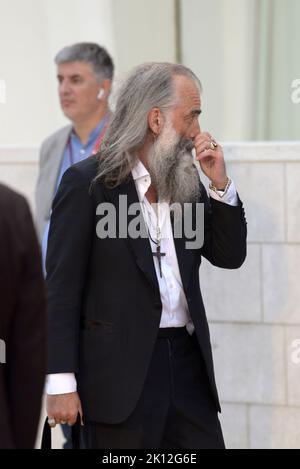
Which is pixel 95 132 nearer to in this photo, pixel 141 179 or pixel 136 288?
pixel 141 179

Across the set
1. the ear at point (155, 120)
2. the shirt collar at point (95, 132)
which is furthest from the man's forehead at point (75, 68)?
the ear at point (155, 120)

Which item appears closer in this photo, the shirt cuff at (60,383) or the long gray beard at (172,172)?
the shirt cuff at (60,383)

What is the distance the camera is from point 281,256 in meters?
5.92

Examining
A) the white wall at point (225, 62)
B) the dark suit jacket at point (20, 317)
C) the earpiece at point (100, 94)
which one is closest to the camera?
the dark suit jacket at point (20, 317)

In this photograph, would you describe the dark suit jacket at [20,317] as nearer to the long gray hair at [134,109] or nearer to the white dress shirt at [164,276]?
the white dress shirt at [164,276]

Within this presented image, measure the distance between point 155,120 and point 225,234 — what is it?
53cm

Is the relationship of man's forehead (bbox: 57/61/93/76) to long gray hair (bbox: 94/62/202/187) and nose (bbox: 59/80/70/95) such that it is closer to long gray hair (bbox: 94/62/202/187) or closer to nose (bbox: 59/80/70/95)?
nose (bbox: 59/80/70/95)

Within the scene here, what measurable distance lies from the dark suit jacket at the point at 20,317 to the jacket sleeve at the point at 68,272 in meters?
1.13

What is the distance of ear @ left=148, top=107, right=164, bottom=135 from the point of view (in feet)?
14.0

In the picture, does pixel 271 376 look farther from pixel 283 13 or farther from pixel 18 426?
pixel 18 426

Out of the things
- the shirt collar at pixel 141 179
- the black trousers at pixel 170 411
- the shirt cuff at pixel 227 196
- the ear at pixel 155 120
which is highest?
the ear at pixel 155 120

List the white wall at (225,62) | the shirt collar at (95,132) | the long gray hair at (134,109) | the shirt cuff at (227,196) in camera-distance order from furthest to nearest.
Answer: the white wall at (225,62) < the shirt collar at (95,132) < the shirt cuff at (227,196) < the long gray hair at (134,109)

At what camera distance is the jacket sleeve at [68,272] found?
13.1ft

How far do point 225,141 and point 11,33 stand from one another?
1.60m
